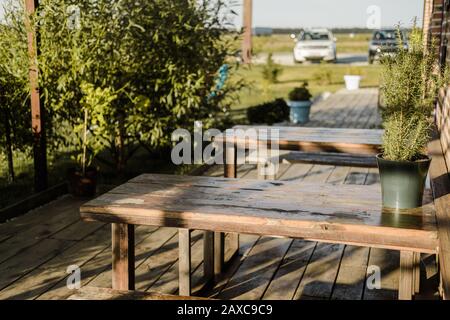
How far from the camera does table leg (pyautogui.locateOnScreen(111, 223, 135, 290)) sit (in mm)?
2855

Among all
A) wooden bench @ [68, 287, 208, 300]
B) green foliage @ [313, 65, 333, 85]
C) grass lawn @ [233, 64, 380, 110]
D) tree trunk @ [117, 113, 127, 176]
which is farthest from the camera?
green foliage @ [313, 65, 333, 85]

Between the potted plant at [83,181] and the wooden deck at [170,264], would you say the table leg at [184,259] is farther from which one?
the potted plant at [83,181]

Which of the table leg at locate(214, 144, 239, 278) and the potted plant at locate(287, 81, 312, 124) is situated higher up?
the potted plant at locate(287, 81, 312, 124)

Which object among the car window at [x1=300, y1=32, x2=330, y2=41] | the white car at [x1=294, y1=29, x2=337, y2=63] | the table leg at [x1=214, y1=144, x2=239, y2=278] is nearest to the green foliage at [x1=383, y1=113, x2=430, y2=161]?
the table leg at [x1=214, y1=144, x2=239, y2=278]

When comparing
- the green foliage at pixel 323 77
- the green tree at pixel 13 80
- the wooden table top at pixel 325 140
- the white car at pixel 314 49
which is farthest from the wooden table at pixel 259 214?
the white car at pixel 314 49

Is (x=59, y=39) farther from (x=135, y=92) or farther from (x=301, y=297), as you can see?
(x=301, y=297)

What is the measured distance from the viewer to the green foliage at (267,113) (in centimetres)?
1038

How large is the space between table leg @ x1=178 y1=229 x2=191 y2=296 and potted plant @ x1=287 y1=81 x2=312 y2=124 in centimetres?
786

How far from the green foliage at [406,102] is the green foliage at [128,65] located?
3.35 metres

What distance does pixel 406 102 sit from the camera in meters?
2.50

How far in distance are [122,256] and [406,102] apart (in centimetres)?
156

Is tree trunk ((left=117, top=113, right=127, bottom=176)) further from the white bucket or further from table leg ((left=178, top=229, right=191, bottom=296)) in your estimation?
the white bucket

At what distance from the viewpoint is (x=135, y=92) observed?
248 inches
